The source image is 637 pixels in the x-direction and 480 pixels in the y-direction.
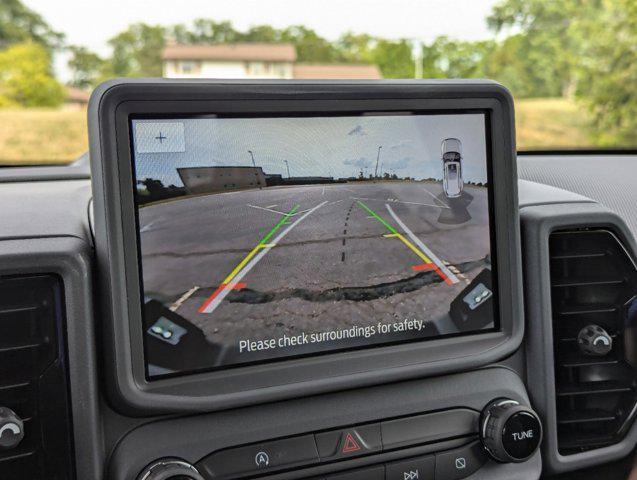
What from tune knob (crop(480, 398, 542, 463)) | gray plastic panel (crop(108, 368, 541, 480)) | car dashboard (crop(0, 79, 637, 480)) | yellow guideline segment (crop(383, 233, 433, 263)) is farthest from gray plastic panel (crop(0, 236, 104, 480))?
tune knob (crop(480, 398, 542, 463))

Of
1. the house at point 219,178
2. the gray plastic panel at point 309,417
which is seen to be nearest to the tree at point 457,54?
the gray plastic panel at point 309,417

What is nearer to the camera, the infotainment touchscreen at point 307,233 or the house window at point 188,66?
the infotainment touchscreen at point 307,233

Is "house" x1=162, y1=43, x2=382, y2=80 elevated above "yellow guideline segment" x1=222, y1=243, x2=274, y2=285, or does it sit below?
above

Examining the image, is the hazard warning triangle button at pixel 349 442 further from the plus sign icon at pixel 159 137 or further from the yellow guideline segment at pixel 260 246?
the plus sign icon at pixel 159 137


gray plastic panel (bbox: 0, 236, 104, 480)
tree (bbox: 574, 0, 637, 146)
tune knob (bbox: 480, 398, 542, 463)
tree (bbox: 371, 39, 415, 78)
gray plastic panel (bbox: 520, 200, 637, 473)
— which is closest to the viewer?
gray plastic panel (bbox: 0, 236, 104, 480)

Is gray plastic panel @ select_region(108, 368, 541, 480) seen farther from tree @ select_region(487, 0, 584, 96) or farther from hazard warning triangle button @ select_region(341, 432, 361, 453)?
tree @ select_region(487, 0, 584, 96)

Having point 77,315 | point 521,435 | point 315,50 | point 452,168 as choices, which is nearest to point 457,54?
point 315,50
